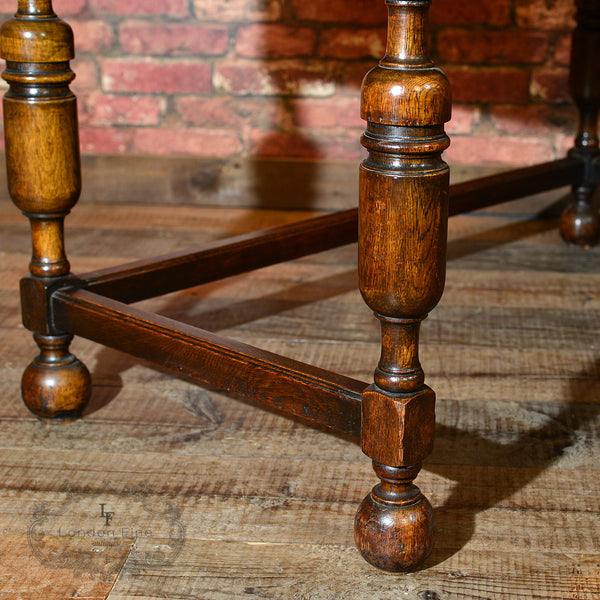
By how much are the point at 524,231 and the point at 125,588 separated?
1.33 metres

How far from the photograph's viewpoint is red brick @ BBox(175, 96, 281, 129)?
204 centimetres

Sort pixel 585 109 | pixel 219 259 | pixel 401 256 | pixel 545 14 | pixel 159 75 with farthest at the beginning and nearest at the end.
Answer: pixel 159 75
pixel 545 14
pixel 585 109
pixel 219 259
pixel 401 256

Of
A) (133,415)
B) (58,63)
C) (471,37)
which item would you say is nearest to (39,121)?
(58,63)

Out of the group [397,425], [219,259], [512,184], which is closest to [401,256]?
[397,425]

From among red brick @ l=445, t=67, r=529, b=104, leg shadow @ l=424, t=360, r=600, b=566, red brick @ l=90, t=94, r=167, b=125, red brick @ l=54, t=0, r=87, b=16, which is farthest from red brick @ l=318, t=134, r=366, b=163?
leg shadow @ l=424, t=360, r=600, b=566

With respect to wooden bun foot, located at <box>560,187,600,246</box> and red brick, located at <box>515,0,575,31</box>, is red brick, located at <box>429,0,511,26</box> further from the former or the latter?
wooden bun foot, located at <box>560,187,600,246</box>

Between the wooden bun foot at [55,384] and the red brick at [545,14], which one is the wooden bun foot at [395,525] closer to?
the wooden bun foot at [55,384]

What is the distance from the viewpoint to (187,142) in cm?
209

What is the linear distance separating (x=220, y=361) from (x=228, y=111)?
1.19 meters

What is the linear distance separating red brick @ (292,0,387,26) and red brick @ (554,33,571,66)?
0.35 metres

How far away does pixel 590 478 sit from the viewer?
39.2 inches

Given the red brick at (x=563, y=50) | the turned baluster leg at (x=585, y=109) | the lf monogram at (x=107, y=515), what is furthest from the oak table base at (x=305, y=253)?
the red brick at (x=563, y=50)

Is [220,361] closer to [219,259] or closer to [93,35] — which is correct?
[219,259]

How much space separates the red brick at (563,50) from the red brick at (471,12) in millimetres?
112
